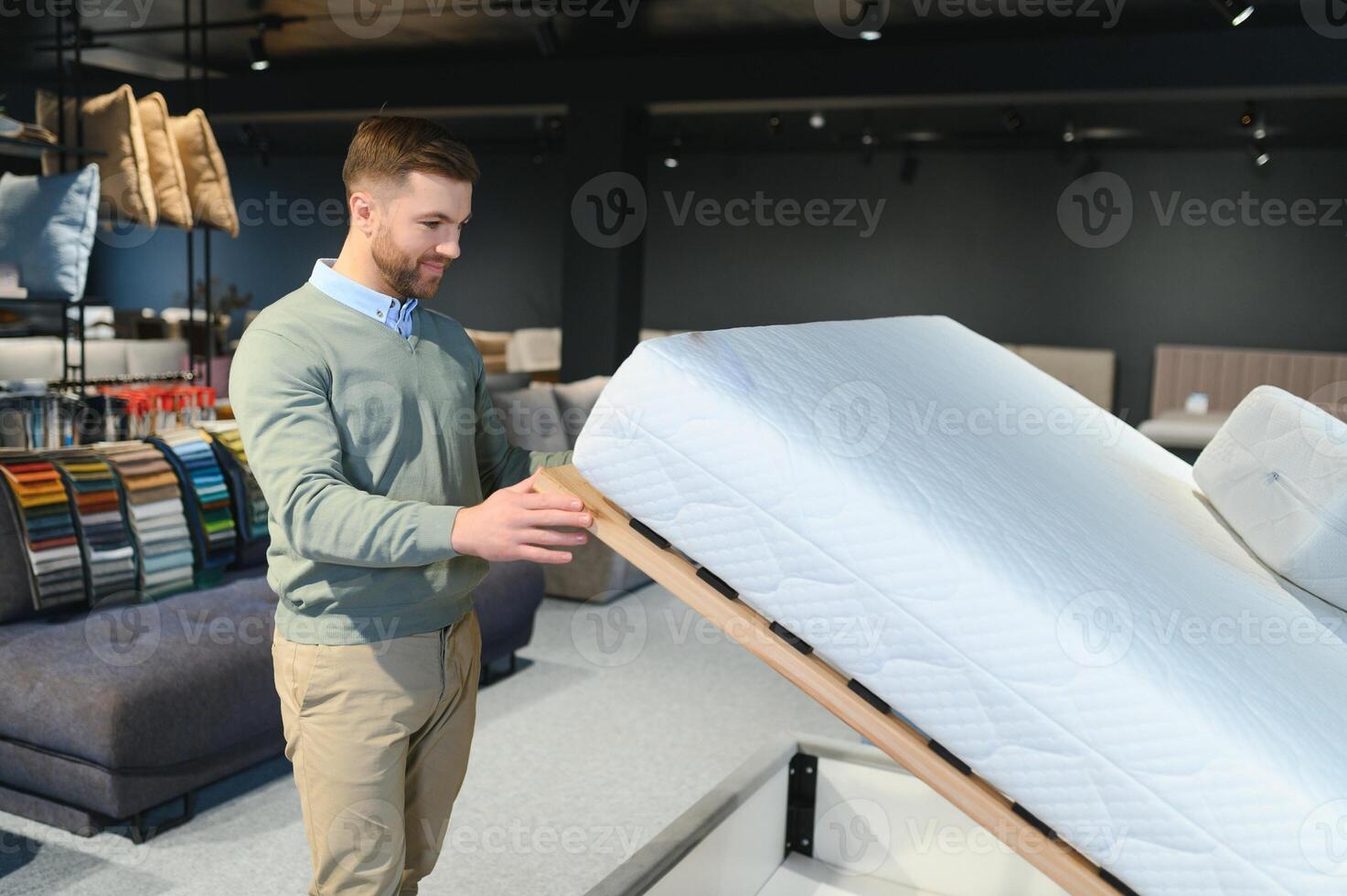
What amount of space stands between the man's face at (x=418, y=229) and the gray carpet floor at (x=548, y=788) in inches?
63.5

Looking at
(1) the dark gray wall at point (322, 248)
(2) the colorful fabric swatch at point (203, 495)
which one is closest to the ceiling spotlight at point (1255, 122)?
(2) the colorful fabric swatch at point (203, 495)

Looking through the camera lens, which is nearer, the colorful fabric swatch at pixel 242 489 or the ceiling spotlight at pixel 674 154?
the colorful fabric swatch at pixel 242 489

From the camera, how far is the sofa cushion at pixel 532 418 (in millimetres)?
4949

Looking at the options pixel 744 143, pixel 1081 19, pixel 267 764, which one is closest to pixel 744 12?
pixel 1081 19

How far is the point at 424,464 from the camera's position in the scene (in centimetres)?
150

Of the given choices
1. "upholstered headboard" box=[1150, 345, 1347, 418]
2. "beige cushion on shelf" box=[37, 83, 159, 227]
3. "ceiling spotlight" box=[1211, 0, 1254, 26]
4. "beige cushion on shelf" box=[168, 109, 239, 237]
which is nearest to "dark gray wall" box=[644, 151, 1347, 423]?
"upholstered headboard" box=[1150, 345, 1347, 418]

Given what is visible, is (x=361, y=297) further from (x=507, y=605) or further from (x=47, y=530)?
(x=507, y=605)

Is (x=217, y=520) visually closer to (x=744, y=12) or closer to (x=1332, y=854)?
(x=1332, y=854)

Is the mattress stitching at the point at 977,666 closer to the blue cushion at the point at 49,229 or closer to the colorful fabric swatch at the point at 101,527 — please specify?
the colorful fabric swatch at the point at 101,527

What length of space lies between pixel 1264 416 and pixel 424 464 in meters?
1.22

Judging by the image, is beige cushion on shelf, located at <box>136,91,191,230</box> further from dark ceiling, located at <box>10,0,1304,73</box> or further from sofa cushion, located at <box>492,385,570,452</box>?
dark ceiling, located at <box>10,0,1304,73</box>

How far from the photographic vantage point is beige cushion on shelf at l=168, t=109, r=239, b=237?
14.4 ft

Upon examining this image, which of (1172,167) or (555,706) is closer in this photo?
(555,706)

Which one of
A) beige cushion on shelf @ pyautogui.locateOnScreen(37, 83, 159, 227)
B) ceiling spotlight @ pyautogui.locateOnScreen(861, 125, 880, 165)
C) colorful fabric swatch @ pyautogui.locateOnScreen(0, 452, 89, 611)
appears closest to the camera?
colorful fabric swatch @ pyautogui.locateOnScreen(0, 452, 89, 611)
